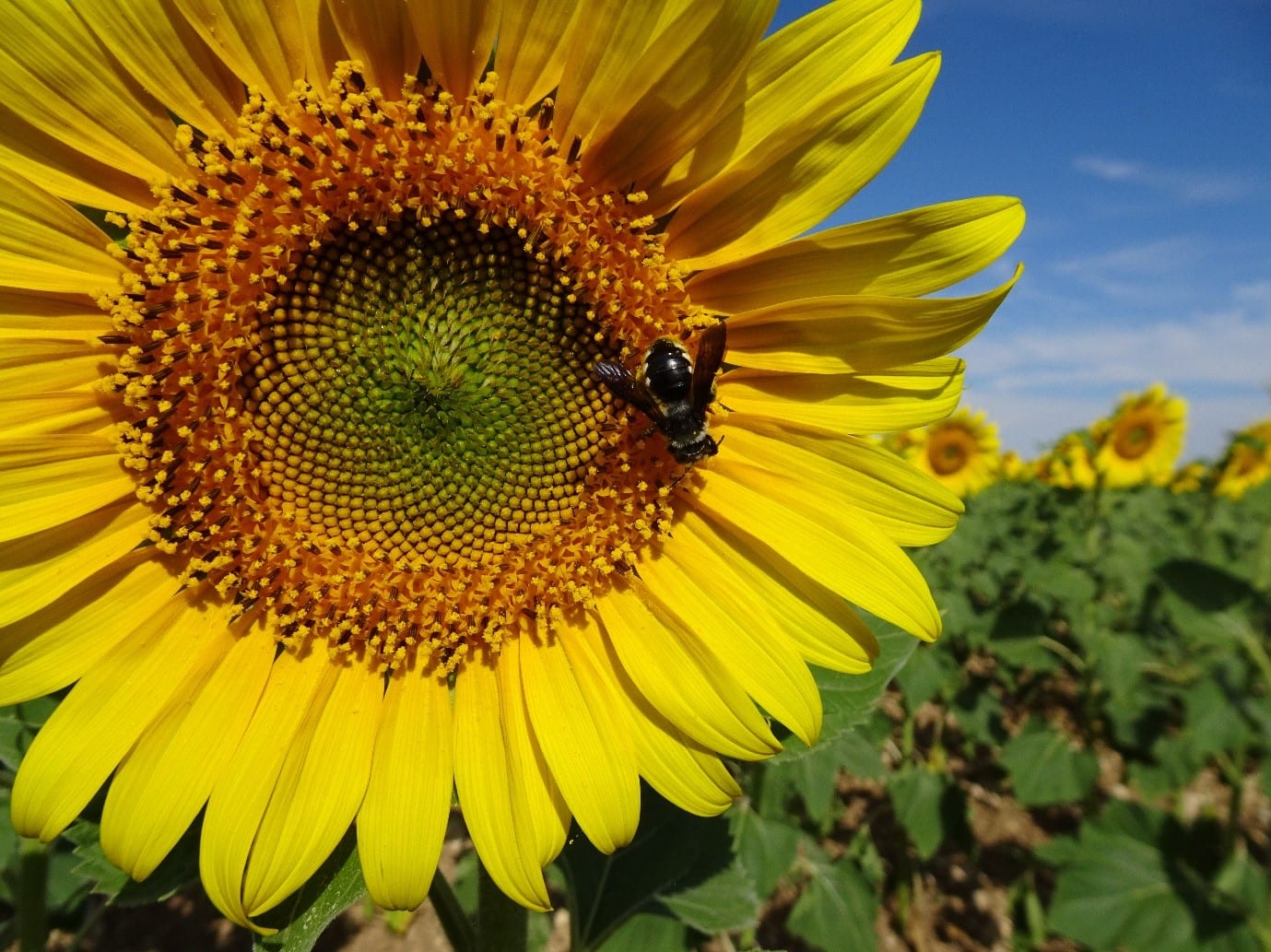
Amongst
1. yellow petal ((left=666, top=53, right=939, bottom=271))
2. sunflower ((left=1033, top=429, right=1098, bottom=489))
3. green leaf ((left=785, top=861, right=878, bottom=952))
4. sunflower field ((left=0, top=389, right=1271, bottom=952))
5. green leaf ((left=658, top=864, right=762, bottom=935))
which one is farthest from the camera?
sunflower ((left=1033, top=429, right=1098, bottom=489))

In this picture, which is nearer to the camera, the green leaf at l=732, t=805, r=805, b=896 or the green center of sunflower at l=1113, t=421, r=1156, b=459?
the green leaf at l=732, t=805, r=805, b=896

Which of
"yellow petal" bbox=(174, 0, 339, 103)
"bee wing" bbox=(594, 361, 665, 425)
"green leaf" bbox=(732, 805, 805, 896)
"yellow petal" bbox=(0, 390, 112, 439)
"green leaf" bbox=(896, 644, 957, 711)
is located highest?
"yellow petal" bbox=(174, 0, 339, 103)

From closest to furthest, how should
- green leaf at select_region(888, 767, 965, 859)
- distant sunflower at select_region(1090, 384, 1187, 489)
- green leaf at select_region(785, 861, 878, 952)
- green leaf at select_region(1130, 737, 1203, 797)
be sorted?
green leaf at select_region(785, 861, 878, 952), green leaf at select_region(888, 767, 965, 859), green leaf at select_region(1130, 737, 1203, 797), distant sunflower at select_region(1090, 384, 1187, 489)

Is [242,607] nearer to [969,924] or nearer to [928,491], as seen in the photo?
[928,491]

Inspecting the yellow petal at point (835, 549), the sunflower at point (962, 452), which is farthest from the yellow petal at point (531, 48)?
the sunflower at point (962, 452)

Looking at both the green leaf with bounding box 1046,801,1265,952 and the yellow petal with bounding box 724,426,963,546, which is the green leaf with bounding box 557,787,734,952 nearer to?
the yellow petal with bounding box 724,426,963,546

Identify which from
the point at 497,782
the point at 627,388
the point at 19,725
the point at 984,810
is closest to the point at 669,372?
the point at 627,388

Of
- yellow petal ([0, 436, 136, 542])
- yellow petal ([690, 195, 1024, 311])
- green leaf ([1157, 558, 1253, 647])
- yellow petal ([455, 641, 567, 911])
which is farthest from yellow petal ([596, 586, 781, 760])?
green leaf ([1157, 558, 1253, 647])
